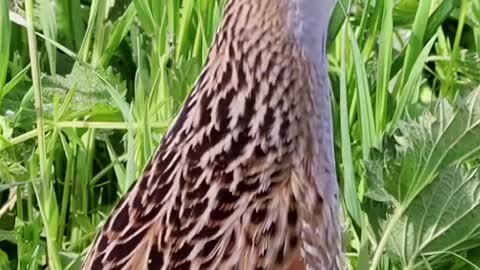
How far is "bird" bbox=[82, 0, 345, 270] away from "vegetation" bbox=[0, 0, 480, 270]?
398mm

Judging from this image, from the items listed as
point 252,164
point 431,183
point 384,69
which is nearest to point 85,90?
point 384,69

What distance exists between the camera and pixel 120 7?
9.93ft

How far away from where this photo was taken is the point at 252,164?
2029 mm

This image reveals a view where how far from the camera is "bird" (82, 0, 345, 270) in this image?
200 cm

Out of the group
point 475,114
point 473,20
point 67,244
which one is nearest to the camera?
point 475,114

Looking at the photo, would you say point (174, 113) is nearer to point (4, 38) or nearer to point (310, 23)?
point (4, 38)

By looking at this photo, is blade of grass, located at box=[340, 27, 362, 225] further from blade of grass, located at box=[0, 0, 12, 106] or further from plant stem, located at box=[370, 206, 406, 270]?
blade of grass, located at box=[0, 0, 12, 106]

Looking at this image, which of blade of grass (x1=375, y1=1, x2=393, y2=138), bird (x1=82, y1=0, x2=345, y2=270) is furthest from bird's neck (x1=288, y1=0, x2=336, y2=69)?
blade of grass (x1=375, y1=1, x2=393, y2=138)

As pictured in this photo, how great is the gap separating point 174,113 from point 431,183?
0.43 m

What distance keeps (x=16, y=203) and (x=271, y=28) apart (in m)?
0.81

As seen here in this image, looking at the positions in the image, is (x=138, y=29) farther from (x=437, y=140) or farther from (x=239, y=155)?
(x=239, y=155)

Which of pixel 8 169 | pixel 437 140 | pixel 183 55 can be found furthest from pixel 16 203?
pixel 437 140

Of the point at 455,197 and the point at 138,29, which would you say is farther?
the point at 138,29

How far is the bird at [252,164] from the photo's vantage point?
200 cm
